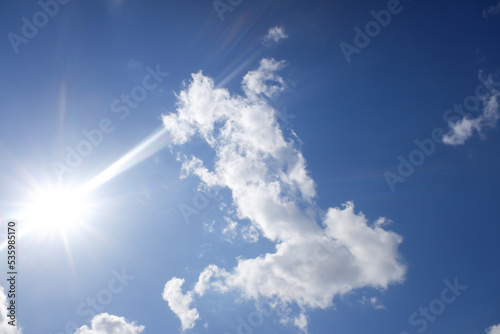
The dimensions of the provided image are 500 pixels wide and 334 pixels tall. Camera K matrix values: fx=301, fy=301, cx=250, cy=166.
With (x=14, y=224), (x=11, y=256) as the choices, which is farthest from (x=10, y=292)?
(x=14, y=224)

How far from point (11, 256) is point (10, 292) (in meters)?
5.51

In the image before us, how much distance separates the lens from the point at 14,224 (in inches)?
1517

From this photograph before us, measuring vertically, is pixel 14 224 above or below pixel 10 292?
above

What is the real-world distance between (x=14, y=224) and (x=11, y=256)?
13.1 feet

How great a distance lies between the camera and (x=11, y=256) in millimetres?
37156

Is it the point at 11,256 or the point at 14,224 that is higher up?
the point at 14,224

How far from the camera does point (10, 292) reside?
127 feet

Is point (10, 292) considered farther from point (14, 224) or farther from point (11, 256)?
point (14, 224)
